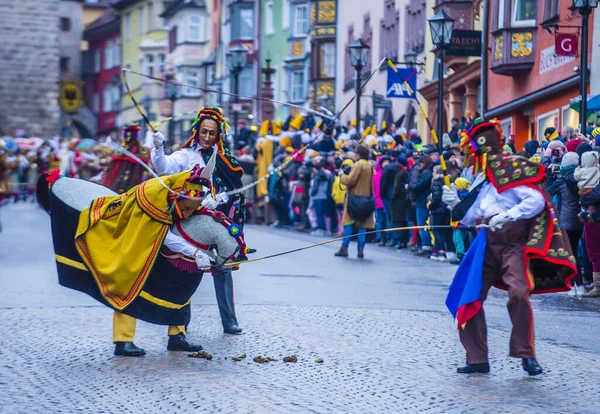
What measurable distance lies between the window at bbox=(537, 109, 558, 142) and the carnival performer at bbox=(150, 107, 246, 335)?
1652 centimetres

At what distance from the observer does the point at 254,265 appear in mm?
20062

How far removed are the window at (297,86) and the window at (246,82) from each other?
8063 millimetres

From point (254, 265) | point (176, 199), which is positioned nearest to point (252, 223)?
point (254, 265)

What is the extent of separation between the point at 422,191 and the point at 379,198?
2966 mm

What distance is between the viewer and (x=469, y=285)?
9.80m

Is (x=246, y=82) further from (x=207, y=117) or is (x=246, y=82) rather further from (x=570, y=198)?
(x=207, y=117)

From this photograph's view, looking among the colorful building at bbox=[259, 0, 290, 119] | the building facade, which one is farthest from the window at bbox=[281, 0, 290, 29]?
the building facade

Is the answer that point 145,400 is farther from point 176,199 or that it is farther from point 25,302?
point 25,302

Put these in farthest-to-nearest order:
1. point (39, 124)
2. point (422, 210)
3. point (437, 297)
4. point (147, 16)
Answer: point (147, 16)
point (39, 124)
point (422, 210)
point (437, 297)

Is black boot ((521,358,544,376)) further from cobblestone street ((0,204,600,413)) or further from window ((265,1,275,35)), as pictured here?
window ((265,1,275,35))

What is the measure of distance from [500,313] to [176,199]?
462 cm

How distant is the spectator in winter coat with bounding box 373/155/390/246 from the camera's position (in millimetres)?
25188

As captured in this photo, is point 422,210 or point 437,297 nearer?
point 437,297

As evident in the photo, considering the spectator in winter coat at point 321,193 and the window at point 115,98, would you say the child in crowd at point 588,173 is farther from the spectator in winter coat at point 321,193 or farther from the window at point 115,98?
the window at point 115,98
